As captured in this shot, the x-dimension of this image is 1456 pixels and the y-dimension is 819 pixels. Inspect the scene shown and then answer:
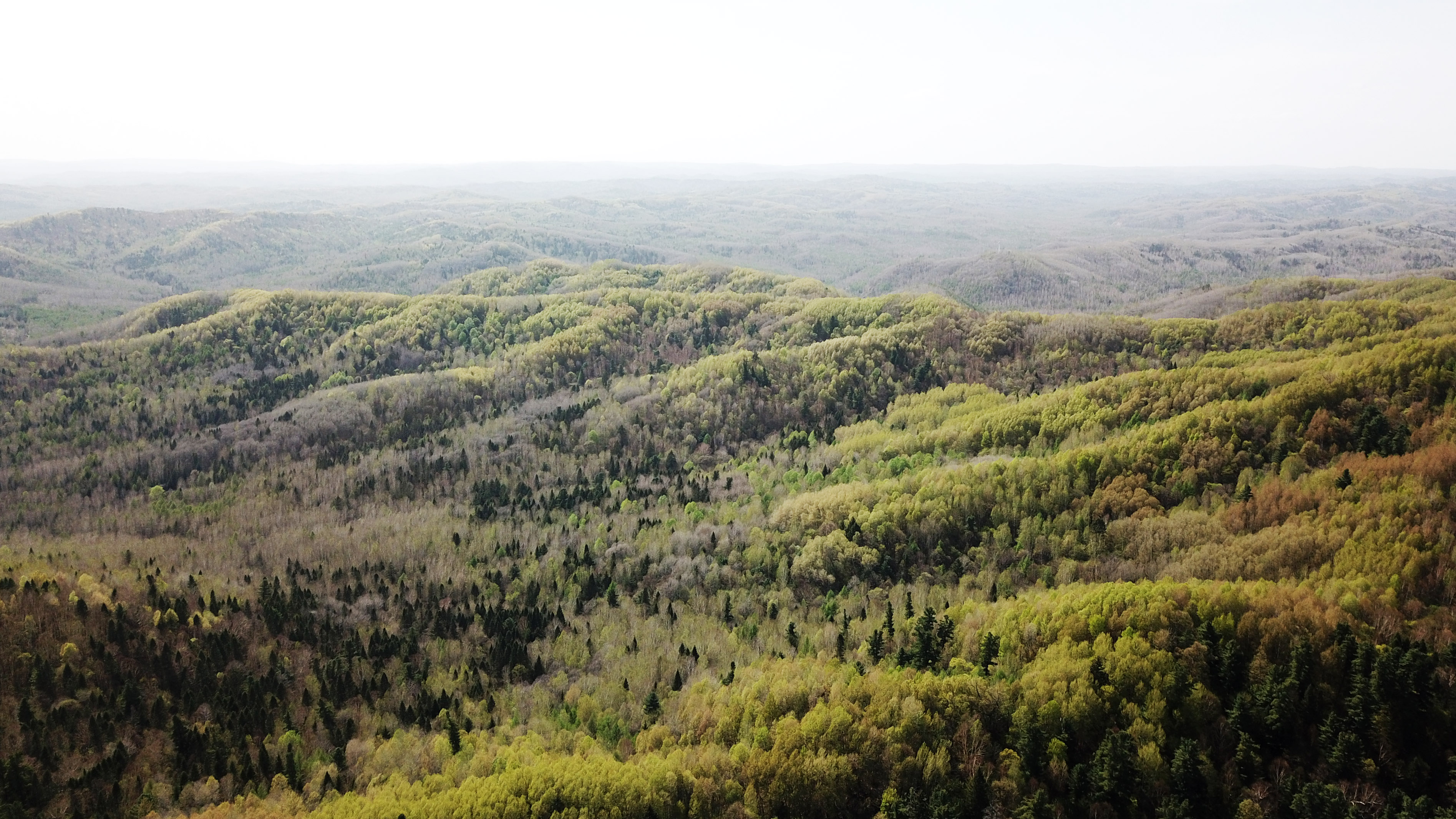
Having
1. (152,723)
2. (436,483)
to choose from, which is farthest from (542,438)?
(152,723)

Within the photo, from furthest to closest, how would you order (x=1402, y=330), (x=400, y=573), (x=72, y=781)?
1. (x=1402, y=330)
2. (x=400, y=573)
3. (x=72, y=781)

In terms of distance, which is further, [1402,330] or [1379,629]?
[1402,330]

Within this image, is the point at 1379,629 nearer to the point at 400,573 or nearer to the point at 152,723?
the point at 152,723
